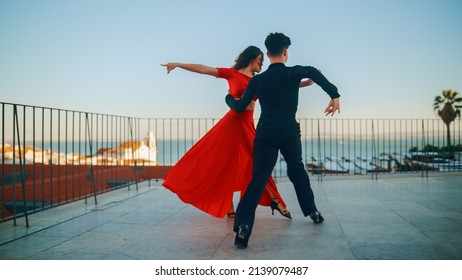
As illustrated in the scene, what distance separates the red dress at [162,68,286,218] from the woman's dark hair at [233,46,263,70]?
0.12m

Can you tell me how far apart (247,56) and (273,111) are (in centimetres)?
81

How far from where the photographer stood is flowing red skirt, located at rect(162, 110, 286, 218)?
3.39 m

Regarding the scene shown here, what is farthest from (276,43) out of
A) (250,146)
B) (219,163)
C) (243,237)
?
(243,237)

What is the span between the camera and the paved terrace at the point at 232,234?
2.50m

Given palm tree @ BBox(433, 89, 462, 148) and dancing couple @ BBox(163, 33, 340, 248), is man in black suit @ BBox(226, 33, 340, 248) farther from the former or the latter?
palm tree @ BBox(433, 89, 462, 148)

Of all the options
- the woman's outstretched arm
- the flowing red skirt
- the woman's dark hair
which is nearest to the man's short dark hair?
the woman's dark hair

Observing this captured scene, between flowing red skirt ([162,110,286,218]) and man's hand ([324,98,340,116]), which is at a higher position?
man's hand ([324,98,340,116])

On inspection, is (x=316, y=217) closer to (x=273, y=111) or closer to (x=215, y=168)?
(x=215, y=168)

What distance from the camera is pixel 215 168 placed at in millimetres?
3414

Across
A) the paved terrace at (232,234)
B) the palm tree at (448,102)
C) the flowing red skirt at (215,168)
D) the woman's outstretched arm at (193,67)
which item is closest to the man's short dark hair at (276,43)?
the woman's outstretched arm at (193,67)

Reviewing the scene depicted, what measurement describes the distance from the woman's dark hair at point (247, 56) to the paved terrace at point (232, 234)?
1.52 meters

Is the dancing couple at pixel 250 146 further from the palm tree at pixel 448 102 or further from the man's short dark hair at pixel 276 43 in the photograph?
the palm tree at pixel 448 102

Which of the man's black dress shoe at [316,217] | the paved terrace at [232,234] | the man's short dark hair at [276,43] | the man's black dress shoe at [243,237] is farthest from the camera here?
the man's black dress shoe at [316,217]
